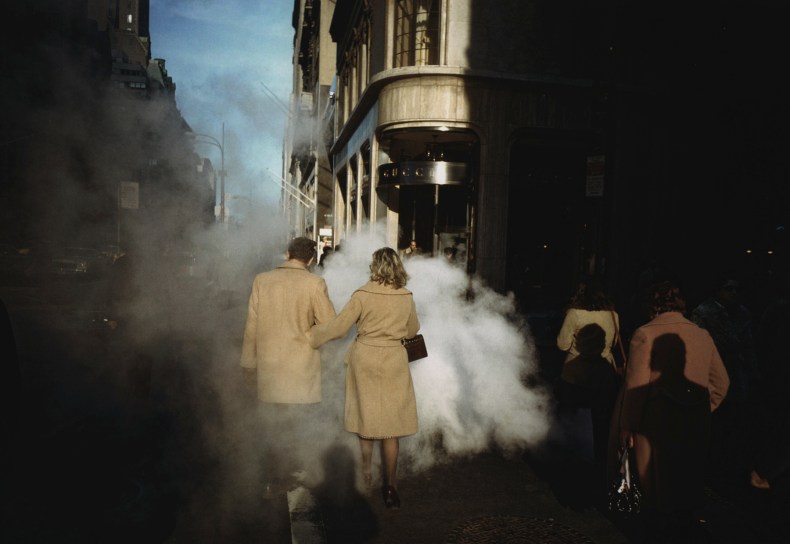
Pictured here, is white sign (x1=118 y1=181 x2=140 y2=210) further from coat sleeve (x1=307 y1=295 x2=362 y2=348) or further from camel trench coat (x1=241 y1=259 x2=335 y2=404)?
coat sleeve (x1=307 y1=295 x2=362 y2=348)

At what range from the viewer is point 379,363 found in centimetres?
443

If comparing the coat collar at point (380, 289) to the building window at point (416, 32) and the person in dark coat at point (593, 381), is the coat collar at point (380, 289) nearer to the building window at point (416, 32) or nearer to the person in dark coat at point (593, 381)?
the person in dark coat at point (593, 381)

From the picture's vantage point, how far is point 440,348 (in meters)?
5.85

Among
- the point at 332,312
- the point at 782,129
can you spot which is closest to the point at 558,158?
the point at 782,129

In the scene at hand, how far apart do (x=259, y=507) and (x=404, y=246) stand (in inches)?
542

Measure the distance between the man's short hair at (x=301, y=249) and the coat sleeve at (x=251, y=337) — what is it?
0.40 meters

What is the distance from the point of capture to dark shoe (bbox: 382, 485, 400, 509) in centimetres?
424

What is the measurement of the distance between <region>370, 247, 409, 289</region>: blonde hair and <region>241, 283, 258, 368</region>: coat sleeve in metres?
0.95

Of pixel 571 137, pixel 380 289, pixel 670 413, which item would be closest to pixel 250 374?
pixel 380 289

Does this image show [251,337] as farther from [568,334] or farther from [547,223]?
Result: [547,223]

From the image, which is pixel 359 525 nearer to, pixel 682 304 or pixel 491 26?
pixel 682 304

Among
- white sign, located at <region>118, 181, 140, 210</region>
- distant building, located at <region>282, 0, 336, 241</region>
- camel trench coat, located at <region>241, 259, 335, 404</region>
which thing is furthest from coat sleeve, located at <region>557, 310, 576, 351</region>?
distant building, located at <region>282, 0, 336, 241</region>

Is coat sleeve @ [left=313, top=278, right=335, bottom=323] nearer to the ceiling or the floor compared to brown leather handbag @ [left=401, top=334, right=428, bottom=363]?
nearer to the ceiling

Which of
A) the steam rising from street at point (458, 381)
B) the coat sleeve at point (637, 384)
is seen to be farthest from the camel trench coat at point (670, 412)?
the steam rising from street at point (458, 381)
